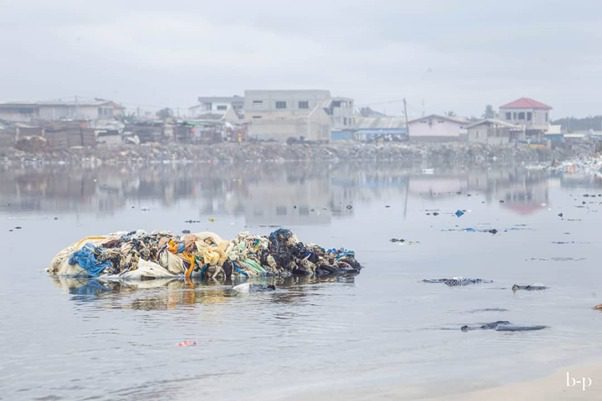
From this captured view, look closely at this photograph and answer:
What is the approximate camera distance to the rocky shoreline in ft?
288

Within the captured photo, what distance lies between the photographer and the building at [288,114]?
358 feet

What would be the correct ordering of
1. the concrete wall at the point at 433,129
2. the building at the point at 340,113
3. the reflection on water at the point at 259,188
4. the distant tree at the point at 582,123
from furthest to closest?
the distant tree at the point at 582,123, the building at the point at 340,113, the concrete wall at the point at 433,129, the reflection on water at the point at 259,188

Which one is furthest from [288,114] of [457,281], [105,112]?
[457,281]

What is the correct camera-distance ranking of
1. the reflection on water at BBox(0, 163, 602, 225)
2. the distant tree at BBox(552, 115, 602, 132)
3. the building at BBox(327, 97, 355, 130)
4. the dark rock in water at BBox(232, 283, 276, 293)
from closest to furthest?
the dark rock in water at BBox(232, 283, 276, 293), the reflection on water at BBox(0, 163, 602, 225), the building at BBox(327, 97, 355, 130), the distant tree at BBox(552, 115, 602, 132)

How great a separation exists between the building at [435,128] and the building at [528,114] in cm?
616

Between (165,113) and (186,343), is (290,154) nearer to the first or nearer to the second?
(165,113)

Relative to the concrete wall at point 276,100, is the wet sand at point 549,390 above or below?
below

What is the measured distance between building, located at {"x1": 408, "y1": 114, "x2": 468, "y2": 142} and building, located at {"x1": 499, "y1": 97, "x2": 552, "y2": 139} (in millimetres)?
6158

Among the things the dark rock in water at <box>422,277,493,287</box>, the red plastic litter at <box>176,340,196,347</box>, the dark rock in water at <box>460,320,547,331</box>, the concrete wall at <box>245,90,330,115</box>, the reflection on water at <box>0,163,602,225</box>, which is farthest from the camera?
the concrete wall at <box>245,90,330,115</box>

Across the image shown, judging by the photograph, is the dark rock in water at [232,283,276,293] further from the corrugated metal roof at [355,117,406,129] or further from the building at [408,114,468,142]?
the corrugated metal roof at [355,117,406,129]

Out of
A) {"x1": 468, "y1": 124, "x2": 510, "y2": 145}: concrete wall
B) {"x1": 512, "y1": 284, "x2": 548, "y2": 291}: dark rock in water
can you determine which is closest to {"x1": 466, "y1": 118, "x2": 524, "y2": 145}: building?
{"x1": 468, "y1": 124, "x2": 510, "y2": 145}: concrete wall

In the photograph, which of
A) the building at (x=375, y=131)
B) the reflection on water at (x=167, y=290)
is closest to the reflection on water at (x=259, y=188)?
the reflection on water at (x=167, y=290)

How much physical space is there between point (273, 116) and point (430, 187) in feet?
190

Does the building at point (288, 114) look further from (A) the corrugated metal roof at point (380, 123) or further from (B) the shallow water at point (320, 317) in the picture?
(B) the shallow water at point (320, 317)
